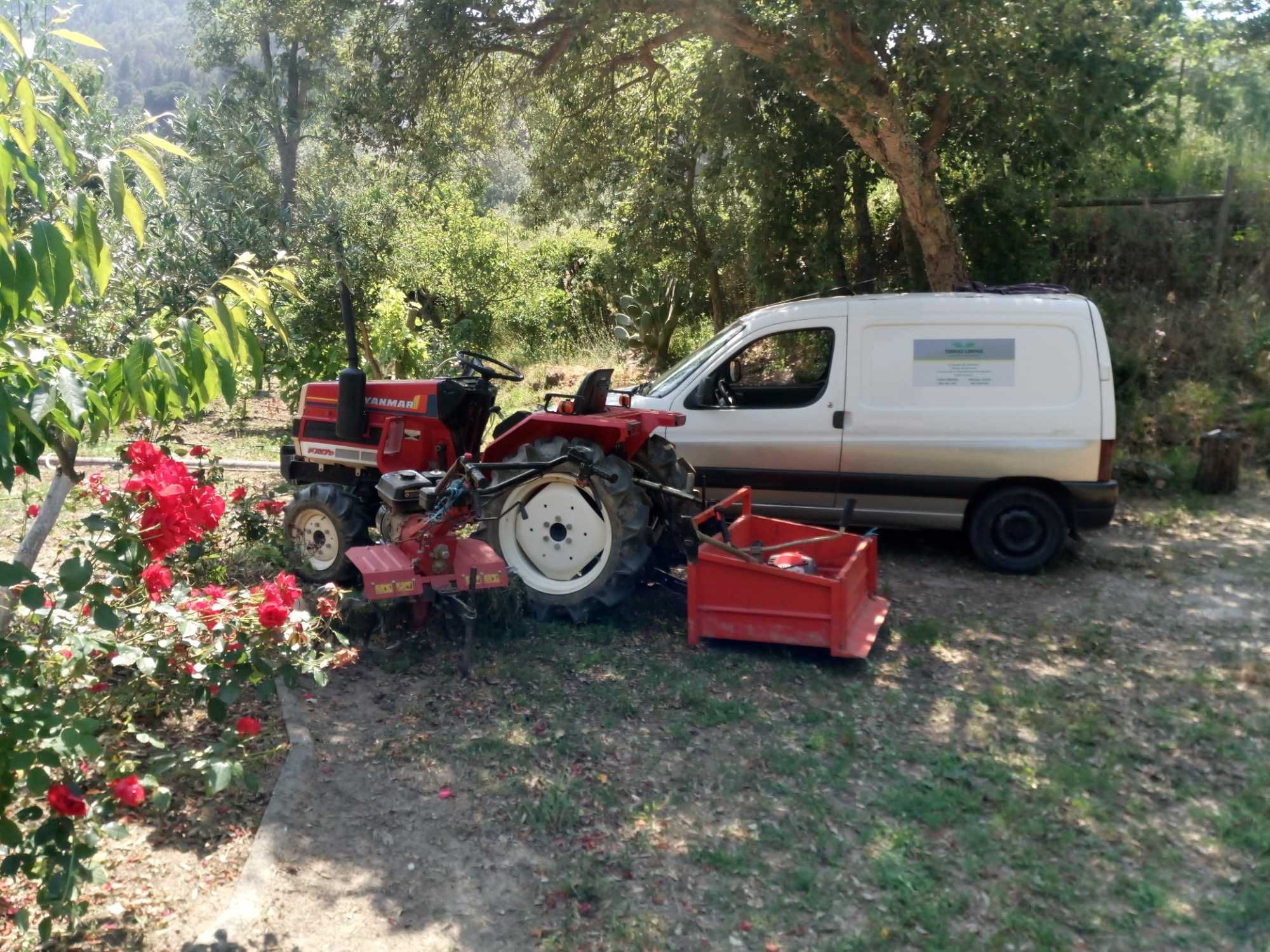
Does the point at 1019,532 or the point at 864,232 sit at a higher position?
the point at 864,232

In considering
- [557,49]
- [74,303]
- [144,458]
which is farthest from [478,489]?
[557,49]

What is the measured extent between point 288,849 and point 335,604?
0.99 meters

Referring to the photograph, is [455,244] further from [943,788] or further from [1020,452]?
[943,788]

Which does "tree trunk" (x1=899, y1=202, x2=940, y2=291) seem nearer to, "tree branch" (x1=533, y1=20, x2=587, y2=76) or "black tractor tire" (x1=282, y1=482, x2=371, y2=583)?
"tree branch" (x1=533, y1=20, x2=587, y2=76)

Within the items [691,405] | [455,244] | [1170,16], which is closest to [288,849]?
[691,405]

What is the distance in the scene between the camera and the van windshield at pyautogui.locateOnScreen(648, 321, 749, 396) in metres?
8.14

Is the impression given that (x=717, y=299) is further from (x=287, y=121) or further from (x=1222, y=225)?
(x=1222, y=225)

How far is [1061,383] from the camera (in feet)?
24.9

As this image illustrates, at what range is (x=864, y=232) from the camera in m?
13.4

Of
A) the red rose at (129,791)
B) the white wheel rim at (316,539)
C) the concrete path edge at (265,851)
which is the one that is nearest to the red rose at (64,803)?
the red rose at (129,791)

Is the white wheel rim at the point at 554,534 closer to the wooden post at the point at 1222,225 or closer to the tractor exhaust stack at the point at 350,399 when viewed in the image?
the tractor exhaust stack at the point at 350,399

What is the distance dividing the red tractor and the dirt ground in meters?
0.44

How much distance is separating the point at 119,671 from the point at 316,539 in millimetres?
2390

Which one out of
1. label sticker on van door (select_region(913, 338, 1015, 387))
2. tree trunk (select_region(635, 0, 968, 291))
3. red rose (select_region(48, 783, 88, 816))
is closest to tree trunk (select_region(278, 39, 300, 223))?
tree trunk (select_region(635, 0, 968, 291))
